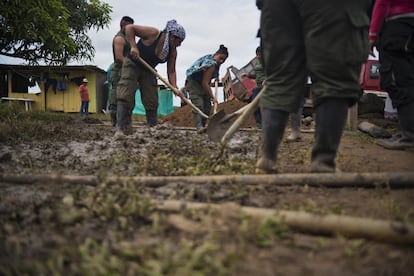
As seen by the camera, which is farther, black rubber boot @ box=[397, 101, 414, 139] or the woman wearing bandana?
the woman wearing bandana

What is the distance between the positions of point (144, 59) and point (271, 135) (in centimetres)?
349

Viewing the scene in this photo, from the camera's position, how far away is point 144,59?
520 centimetres

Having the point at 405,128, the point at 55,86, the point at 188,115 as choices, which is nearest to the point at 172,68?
the point at 405,128

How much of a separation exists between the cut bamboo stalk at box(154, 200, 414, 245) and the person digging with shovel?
5.28m

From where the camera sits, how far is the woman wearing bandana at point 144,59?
4887mm

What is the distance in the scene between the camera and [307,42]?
2.05 metres

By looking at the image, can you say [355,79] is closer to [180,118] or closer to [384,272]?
[384,272]

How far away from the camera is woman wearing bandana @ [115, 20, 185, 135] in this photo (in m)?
4.89

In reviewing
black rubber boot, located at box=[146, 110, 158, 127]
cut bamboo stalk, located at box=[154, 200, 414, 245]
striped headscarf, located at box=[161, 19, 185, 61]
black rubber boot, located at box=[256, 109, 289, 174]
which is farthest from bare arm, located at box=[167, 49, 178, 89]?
cut bamboo stalk, located at box=[154, 200, 414, 245]

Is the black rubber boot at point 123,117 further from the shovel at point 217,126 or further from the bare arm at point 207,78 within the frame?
the bare arm at point 207,78

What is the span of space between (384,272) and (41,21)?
9826 mm

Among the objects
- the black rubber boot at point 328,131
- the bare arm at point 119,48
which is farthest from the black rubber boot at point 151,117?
the black rubber boot at point 328,131

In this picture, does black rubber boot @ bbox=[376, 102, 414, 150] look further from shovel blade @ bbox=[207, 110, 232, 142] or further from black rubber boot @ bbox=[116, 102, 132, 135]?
black rubber boot @ bbox=[116, 102, 132, 135]

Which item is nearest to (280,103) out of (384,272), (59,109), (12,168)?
(384,272)
